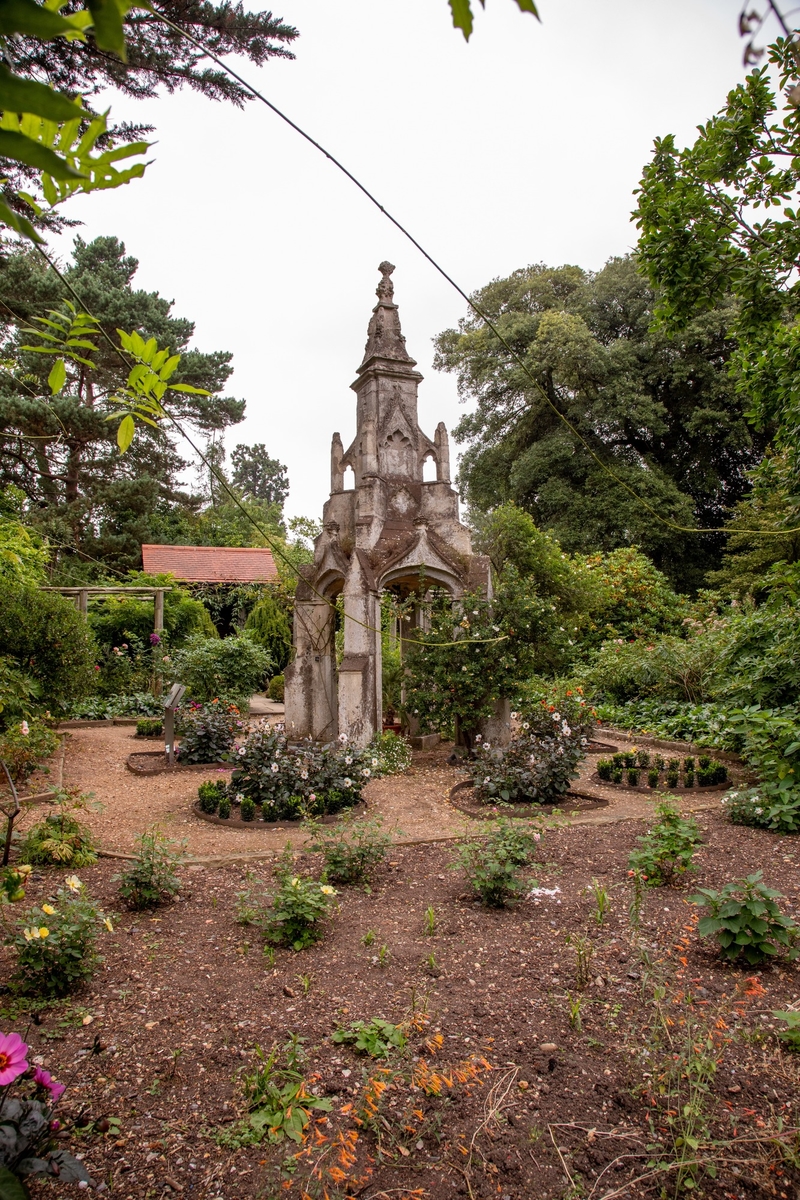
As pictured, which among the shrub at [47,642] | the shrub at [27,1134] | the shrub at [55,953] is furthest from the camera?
the shrub at [47,642]

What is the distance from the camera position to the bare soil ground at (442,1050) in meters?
2.01

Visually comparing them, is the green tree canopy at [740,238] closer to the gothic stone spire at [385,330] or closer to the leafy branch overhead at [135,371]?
the gothic stone spire at [385,330]

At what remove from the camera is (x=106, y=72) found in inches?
120

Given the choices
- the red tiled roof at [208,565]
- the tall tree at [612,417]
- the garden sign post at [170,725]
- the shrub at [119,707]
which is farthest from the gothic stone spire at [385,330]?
the tall tree at [612,417]

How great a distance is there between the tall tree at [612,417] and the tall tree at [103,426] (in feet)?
29.7

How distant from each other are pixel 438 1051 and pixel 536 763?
4.18 meters

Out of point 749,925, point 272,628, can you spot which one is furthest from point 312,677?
point 272,628

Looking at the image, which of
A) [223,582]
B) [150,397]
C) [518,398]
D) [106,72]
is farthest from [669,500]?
[150,397]

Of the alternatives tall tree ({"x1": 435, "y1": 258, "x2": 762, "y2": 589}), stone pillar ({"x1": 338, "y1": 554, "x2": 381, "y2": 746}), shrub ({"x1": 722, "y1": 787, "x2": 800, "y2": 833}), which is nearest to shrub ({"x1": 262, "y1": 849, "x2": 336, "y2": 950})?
shrub ({"x1": 722, "y1": 787, "x2": 800, "y2": 833})

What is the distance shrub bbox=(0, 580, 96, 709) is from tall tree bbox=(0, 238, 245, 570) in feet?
23.6

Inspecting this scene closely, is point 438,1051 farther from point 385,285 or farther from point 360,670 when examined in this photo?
point 385,285

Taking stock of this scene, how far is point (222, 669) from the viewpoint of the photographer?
12406 millimetres

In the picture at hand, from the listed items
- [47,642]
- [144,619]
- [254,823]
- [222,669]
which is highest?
[144,619]

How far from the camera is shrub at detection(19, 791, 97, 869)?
14.5 feet
